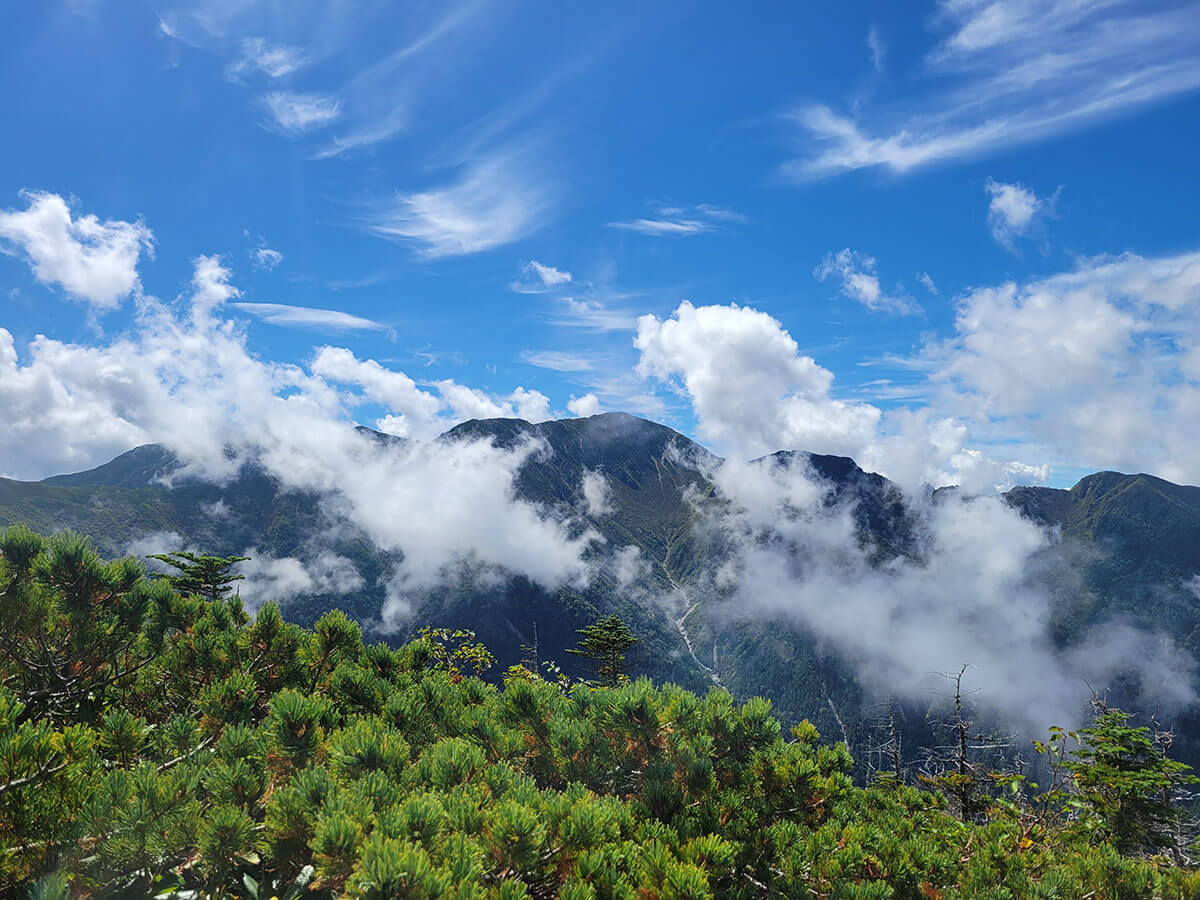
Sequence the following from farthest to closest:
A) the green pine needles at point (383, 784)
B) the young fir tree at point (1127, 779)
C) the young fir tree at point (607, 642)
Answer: the young fir tree at point (607, 642) < the young fir tree at point (1127, 779) < the green pine needles at point (383, 784)

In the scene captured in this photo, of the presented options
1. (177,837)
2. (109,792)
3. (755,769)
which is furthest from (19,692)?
(755,769)

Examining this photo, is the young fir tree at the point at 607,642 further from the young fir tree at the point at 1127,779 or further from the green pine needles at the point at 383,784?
the green pine needles at the point at 383,784

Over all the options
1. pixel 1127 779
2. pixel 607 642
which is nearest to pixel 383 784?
pixel 1127 779

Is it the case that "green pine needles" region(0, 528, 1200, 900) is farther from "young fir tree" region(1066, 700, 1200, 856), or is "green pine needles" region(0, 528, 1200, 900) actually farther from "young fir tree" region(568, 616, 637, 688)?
"young fir tree" region(568, 616, 637, 688)

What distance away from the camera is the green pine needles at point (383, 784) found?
3.11m

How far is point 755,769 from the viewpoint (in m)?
5.59

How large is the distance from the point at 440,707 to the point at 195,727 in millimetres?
2104

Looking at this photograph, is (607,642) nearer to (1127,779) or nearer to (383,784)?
(1127,779)

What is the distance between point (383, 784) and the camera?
3.47 m

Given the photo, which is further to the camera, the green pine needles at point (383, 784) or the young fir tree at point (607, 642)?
the young fir tree at point (607, 642)

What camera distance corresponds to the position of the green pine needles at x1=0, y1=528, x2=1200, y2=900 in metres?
3.11

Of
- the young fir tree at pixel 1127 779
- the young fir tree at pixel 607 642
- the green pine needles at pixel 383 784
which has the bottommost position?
the young fir tree at pixel 607 642

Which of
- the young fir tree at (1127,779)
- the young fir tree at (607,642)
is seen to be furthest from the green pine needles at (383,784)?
the young fir tree at (607,642)

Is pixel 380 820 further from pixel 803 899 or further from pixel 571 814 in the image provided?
pixel 803 899
